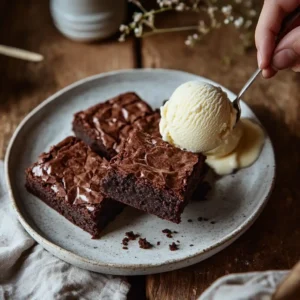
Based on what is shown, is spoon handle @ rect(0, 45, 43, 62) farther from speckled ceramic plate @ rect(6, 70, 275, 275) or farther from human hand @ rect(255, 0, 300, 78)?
human hand @ rect(255, 0, 300, 78)

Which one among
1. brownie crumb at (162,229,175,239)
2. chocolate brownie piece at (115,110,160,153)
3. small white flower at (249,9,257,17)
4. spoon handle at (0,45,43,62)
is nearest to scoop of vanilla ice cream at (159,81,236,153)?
chocolate brownie piece at (115,110,160,153)

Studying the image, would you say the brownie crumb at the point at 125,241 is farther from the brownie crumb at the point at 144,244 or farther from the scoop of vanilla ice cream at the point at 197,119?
the scoop of vanilla ice cream at the point at 197,119

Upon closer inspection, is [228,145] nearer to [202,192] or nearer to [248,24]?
[202,192]

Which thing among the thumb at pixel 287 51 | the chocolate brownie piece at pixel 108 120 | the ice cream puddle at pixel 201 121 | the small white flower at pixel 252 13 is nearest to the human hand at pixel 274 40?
the thumb at pixel 287 51

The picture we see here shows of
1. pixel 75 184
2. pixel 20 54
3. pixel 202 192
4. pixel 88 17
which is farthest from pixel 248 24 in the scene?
pixel 75 184

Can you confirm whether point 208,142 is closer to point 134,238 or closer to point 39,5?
point 134,238

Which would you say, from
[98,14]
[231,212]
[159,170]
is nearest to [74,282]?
[159,170]
